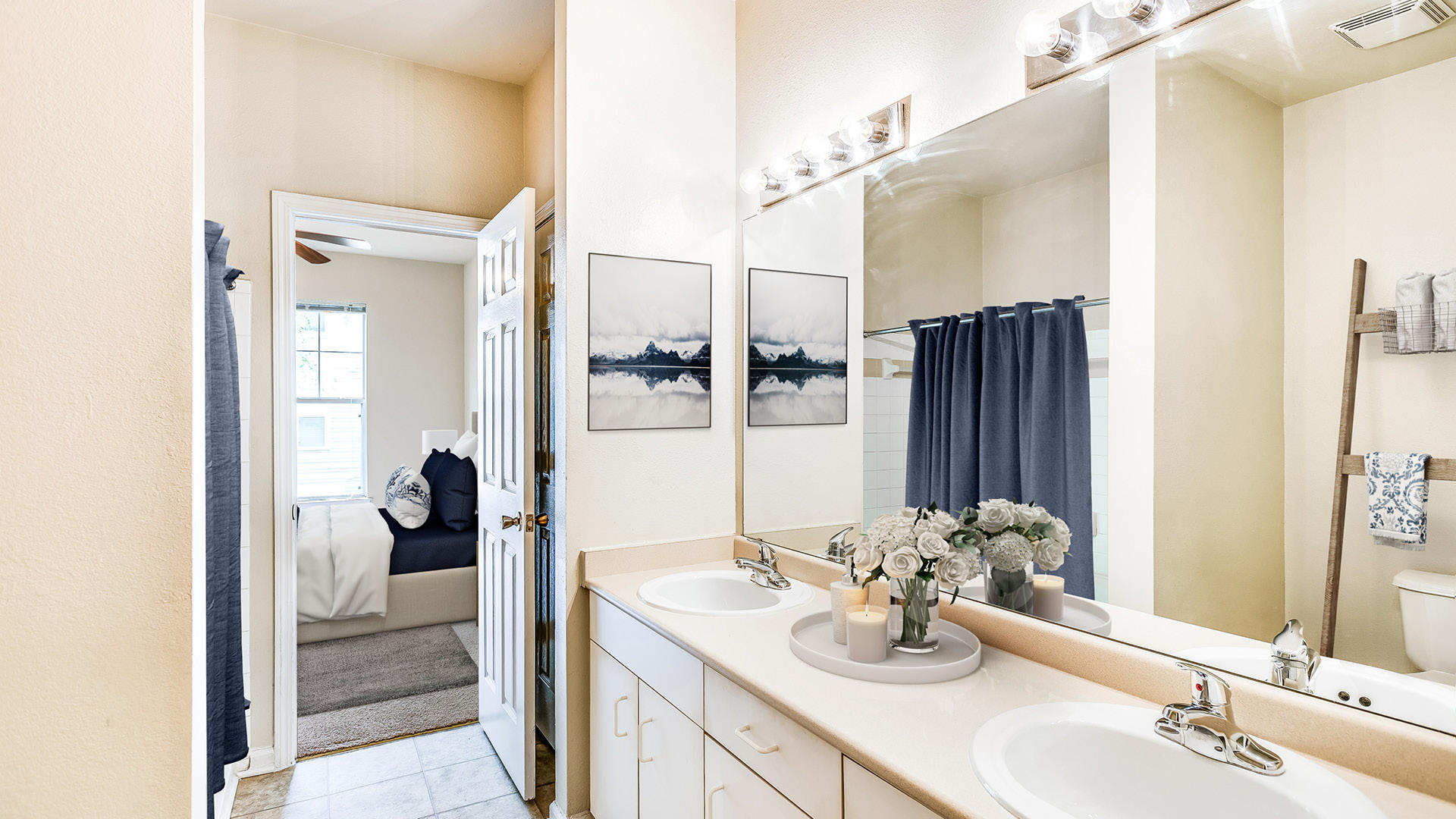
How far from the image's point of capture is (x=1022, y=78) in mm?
1514

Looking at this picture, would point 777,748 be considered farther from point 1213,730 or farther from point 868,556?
point 1213,730

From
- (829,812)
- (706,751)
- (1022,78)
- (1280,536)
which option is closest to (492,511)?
(706,751)

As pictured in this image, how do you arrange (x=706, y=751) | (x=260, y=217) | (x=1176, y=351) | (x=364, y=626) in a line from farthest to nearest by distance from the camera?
(x=364, y=626) → (x=260, y=217) → (x=706, y=751) → (x=1176, y=351)

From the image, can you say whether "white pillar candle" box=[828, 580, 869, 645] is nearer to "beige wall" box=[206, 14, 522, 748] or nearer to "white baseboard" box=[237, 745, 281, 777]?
"beige wall" box=[206, 14, 522, 748]

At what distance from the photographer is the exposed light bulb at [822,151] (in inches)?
78.0

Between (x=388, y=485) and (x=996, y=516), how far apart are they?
187 inches

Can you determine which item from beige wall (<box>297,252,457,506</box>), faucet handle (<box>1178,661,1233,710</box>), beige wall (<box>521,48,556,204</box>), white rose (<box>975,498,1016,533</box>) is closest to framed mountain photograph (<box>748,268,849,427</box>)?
white rose (<box>975,498,1016,533</box>)

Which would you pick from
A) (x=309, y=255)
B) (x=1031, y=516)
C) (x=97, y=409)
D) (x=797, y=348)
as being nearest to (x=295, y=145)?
(x=97, y=409)

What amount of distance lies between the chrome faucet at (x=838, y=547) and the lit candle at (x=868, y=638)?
0.56 m

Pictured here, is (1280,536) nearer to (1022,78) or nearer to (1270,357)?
(1270,357)

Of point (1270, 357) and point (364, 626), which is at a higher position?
point (1270, 357)

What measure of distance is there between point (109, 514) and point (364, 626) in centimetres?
330

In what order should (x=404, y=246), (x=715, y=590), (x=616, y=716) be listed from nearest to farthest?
(x=616, y=716)
(x=715, y=590)
(x=404, y=246)

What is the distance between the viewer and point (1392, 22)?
974 mm
